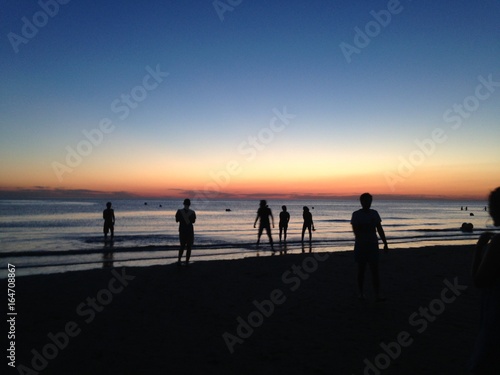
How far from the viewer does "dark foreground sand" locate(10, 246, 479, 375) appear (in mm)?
4863

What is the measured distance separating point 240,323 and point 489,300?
14.9ft

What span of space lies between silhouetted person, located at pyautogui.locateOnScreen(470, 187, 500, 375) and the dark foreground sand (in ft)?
7.19

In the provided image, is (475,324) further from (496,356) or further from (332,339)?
(496,356)

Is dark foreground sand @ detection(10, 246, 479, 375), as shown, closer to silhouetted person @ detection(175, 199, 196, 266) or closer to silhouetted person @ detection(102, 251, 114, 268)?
silhouetted person @ detection(175, 199, 196, 266)

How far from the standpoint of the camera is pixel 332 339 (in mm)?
5691

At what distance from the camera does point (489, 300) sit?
2.78m

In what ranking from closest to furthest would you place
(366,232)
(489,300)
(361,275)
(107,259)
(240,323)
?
(489,300) → (240,323) → (366,232) → (361,275) → (107,259)

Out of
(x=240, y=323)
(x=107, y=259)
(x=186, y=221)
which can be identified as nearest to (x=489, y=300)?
(x=240, y=323)

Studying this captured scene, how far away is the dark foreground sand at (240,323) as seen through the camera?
486 cm

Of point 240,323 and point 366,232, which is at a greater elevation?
point 366,232

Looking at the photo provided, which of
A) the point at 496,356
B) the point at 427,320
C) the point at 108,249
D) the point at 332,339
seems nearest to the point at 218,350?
the point at 332,339

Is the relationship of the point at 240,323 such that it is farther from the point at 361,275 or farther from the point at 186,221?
the point at 186,221

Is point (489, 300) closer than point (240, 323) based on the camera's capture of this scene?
Yes

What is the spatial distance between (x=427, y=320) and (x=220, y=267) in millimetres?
7068
